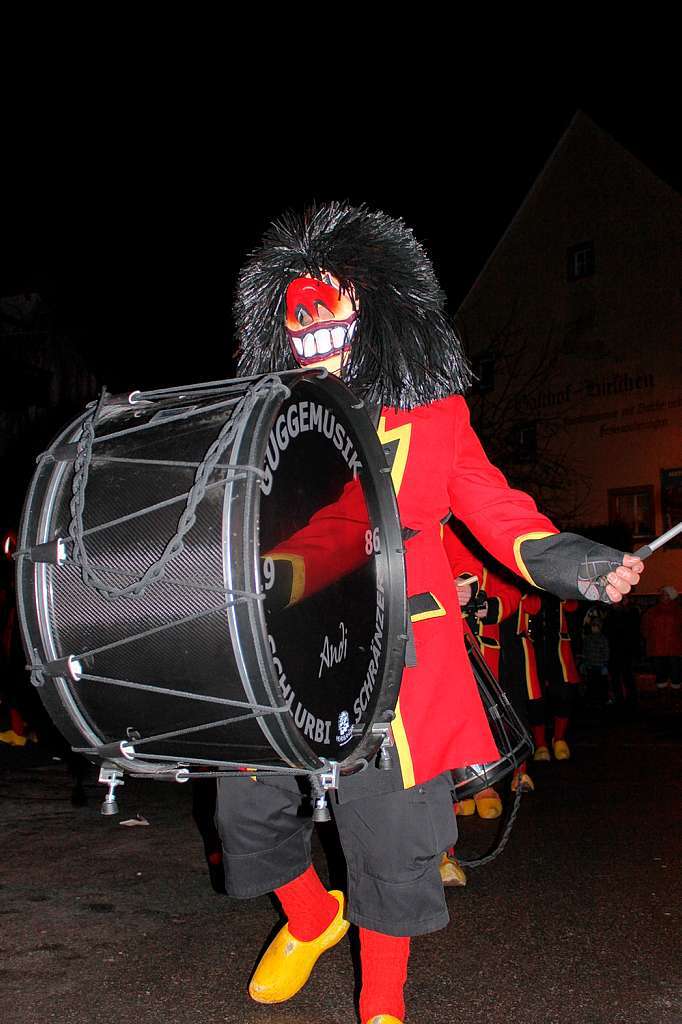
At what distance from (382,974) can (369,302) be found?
174cm

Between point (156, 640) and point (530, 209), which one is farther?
point (530, 209)

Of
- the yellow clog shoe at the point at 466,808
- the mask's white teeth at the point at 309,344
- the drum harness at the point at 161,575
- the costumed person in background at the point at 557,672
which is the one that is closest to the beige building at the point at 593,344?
the costumed person in background at the point at 557,672

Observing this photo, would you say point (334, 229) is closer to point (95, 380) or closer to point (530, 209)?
point (95, 380)

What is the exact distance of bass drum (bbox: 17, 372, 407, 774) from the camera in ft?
6.38

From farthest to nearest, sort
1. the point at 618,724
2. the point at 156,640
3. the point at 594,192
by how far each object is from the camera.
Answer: the point at 594,192, the point at 618,724, the point at 156,640

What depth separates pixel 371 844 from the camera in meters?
2.41

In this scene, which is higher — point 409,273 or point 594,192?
point 594,192

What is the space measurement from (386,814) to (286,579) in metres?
0.74

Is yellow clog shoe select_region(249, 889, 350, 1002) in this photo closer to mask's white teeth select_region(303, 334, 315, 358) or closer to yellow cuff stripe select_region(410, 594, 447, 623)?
yellow cuff stripe select_region(410, 594, 447, 623)

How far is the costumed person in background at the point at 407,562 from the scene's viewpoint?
94.0 inches

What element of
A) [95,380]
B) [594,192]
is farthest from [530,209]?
[95,380]

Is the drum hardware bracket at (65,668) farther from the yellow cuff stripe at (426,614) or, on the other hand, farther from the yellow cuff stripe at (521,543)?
the yellow cuff stripe at (521,543)

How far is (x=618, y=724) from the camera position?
412 inches

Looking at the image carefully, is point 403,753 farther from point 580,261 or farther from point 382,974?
point 580,261
